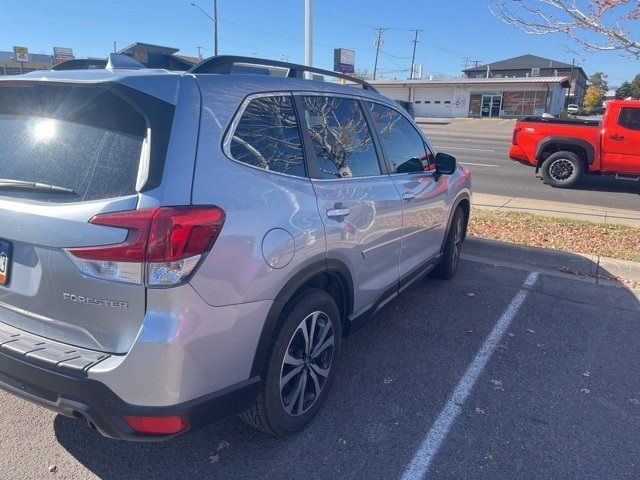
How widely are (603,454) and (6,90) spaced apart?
3568 mm

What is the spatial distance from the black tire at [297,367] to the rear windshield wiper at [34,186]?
3.73ft

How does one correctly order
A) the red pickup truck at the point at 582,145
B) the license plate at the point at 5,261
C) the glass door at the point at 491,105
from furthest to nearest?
the glass door at the point at 491,105 → the red pickup truck at the point at 582,145 → the license plate at the point at 5,261

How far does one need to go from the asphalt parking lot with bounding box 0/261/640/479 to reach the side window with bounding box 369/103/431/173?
1327mm

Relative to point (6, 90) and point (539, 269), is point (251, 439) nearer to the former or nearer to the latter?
point (6, 90)

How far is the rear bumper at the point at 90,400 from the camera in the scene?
204 cm

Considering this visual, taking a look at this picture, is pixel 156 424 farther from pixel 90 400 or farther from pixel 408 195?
pixel 408 195

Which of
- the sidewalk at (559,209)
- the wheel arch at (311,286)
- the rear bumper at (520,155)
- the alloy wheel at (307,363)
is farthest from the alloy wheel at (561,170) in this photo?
the alloy wheel at (307,363)

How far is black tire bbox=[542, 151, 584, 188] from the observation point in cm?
1160

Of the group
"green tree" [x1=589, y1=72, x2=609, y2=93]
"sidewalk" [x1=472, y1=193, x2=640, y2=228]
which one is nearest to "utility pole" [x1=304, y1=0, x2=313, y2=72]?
"sidewalk" [x1=472, y1=193, x2=640, y2=228]

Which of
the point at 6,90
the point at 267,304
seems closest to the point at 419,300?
the point at 267,304

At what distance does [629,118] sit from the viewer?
35.7 feet

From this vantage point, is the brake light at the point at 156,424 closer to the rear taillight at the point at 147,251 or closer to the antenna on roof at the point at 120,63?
the rear taillight at the point at 147,251

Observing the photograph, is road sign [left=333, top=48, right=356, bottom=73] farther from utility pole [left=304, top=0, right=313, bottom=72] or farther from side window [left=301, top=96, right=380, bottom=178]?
side window [left=301, top=96, right=380, bottom=178]

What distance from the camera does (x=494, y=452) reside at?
9.00ft
